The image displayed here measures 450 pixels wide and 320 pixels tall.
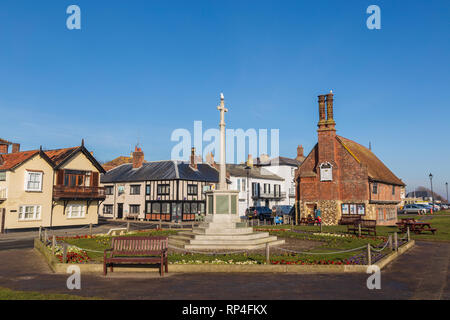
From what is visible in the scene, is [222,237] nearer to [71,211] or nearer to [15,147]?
[71,211]

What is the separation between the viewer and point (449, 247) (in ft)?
59.4

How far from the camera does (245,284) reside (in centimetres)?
974

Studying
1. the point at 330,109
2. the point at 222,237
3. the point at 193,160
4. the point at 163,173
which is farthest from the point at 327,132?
the point at 222,237

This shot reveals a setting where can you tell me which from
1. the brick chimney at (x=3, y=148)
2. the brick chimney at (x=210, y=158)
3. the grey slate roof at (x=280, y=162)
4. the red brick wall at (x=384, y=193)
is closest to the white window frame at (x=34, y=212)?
the brick chimney at (x=3, y=148)

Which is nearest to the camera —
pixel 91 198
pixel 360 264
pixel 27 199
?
pixel 360 264

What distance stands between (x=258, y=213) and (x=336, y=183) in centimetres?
1291

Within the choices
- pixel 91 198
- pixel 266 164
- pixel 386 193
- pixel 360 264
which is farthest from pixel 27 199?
pixel 266 164

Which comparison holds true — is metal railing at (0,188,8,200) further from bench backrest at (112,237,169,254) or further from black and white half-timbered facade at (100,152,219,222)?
bench backrest at (112,237,169,254)

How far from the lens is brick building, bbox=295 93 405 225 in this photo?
3500 cm

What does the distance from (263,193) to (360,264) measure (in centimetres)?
4829

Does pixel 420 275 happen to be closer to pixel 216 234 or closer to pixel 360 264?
pixel 360 264

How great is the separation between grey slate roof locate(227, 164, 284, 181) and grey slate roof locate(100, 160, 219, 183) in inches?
169

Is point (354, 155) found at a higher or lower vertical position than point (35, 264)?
higher

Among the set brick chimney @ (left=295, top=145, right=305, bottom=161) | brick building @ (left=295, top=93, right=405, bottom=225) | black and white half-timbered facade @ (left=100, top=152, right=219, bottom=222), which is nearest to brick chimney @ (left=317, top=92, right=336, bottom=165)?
brick building @ (left=295, top=93, right=405, bottom=225)
